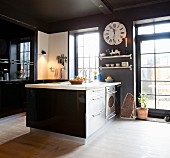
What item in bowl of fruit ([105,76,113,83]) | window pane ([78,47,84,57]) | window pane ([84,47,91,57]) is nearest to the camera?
bowl of fruit ([105,76,113,83])

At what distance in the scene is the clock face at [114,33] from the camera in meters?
4.11

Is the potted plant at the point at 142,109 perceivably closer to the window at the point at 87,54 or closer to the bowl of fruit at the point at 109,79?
the bowl of fruit at the point at 109,79

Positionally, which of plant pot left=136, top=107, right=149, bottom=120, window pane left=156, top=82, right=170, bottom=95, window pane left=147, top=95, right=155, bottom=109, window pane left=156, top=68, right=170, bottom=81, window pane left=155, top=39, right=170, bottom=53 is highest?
window pane left=155, top=39, right=170, bottom=53

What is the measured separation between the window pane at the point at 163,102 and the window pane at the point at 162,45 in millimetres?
1141

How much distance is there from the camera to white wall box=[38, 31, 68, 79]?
16.1 feet

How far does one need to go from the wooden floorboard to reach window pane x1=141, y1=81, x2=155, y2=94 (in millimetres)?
1077

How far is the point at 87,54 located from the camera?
497 cm

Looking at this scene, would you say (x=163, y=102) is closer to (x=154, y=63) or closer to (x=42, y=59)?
(x=154, y=63)

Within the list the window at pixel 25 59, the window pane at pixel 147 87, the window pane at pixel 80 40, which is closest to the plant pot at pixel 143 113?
the window pane at pixel 147 87

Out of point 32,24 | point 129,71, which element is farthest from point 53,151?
point 32,24

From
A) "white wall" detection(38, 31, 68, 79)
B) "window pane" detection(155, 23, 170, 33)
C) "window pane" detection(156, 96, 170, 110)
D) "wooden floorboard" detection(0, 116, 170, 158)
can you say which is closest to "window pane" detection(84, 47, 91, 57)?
"white wall" detection(38, 31, 68, 79)

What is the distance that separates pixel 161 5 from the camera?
3723 millimetres

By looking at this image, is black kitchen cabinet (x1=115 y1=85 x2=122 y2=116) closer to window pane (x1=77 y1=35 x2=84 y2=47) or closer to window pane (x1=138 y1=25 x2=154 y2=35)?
window pane (x1=138 y1=25 x2=154 y2=35)

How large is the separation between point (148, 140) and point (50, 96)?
1.71 meters
